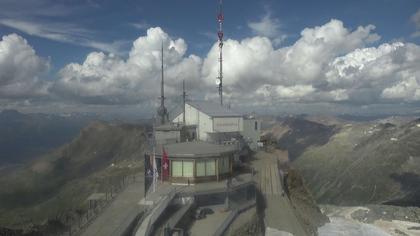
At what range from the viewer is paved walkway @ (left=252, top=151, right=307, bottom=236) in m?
38.2

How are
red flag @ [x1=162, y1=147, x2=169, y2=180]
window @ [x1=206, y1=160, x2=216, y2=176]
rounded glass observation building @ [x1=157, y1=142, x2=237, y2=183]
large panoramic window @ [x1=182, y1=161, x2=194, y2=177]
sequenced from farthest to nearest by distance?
1. window @ [x1=206, y1=160, x2=216, y2=176]
2. red flag @ [x1=162, y1=147, x2=169, y2=180]
3. large panoramic window @ [x1=182, y1=161, x2=194, y2=177]
4. rounded glass observation building @ [x1=157, y1=142, x2=237, y2=183]

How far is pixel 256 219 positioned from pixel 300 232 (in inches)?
191

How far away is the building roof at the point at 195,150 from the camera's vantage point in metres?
36.4

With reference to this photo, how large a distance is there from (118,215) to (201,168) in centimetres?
953

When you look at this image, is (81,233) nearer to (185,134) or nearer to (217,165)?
(217,165)

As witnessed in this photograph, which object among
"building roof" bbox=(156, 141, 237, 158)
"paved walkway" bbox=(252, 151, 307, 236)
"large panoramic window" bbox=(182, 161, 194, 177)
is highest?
"building roof" bbox=(156, 141, 237, 158)

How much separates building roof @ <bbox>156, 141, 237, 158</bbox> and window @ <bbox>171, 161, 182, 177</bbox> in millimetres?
710

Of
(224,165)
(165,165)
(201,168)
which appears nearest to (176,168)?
(165,165)

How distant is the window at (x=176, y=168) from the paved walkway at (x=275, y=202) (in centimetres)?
964

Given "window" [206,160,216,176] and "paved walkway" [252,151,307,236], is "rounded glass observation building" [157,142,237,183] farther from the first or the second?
"paved walkway" [252,151,307,236]

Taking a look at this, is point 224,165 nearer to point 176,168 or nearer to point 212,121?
point 176,168

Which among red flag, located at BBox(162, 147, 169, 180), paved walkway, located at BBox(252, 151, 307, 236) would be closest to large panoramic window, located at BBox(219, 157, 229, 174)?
red flag, located at BBox(162, 147, 169, 180)

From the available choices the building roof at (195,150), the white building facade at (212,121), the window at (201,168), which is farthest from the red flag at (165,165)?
the white building facade at (212,121)

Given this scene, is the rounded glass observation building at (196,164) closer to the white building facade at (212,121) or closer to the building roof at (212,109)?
the white building facade at (212,121)
